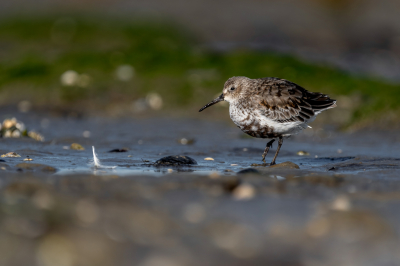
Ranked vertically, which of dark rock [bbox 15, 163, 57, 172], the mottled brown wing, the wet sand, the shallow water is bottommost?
the wet sand

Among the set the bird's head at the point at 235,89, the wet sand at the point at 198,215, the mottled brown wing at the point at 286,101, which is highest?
the bird's head at the point at 235,89

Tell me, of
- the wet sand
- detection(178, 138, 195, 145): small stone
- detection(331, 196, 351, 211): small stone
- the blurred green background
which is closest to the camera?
the wet sand

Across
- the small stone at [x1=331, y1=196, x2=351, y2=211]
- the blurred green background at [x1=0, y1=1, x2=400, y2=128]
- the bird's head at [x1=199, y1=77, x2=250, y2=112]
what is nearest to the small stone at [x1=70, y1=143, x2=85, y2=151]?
the bird's head at [x1=199, y1=77, x2=250, y2=112]

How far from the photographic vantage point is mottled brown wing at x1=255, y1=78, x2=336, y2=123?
734cm

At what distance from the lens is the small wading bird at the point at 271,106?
23.9 feet

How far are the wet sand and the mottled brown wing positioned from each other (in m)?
1.16

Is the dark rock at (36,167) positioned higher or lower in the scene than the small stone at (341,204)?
higher

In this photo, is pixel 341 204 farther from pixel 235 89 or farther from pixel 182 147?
pixel 182 147

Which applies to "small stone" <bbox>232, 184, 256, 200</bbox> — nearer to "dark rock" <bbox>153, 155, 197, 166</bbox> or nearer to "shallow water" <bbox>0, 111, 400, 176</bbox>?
"shallow water" <bbox>0, 111, 400, 176</bbox>

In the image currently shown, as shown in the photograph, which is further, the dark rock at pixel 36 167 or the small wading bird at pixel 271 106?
the small wading bird at pixel 271 106

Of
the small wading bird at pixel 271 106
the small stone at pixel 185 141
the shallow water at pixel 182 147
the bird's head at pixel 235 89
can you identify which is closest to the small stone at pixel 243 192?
the shallow water at pixel 182 147

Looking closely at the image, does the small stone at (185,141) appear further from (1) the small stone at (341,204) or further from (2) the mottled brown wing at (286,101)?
(1) the small stone at (341,204)

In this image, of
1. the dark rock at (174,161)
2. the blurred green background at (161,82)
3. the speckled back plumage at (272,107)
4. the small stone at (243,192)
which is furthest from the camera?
the blurred green background at (161,82)

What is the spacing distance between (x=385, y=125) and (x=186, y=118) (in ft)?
13.1
